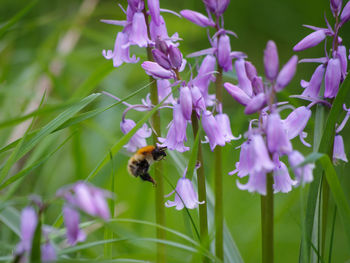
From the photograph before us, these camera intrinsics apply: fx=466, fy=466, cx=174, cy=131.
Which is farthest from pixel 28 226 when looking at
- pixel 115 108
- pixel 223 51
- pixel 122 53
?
pixel 115 108

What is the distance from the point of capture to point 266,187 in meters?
1.49

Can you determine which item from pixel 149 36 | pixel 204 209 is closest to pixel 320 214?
pixel 204 209

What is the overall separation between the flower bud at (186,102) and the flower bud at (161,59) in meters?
0.14

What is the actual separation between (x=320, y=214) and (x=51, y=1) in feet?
19.9

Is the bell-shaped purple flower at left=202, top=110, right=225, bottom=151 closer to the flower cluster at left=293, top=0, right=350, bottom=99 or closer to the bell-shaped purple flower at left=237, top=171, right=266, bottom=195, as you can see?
the bell-shaped purple flower at left=237, top=171, right=266, bottom=195

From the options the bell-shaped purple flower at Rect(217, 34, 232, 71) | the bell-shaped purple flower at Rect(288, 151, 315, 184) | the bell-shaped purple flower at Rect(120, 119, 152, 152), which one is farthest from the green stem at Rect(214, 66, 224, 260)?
the bell-shaped purple flower at Rect(120, 119, 152, 152)

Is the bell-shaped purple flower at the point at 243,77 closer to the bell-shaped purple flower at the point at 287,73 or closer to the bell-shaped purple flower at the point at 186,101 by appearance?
the bell-shaped purple flower at the point at 186,101

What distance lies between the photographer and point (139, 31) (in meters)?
1.91

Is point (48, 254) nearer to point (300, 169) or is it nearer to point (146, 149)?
point (300, 169)

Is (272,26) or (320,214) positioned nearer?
(320,214)

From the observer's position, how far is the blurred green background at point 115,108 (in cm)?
278

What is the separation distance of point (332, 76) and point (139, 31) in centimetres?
79

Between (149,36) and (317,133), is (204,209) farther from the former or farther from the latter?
(149,36)


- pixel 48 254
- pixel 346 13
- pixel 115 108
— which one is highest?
pixel 115 108
